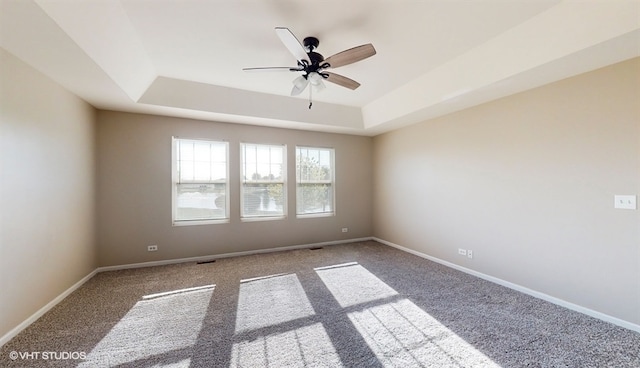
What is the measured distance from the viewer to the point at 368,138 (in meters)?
5.79

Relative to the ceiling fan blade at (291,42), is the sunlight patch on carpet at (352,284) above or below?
below

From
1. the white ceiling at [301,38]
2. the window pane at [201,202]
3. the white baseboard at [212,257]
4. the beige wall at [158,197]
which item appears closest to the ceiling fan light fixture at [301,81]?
the white ceiling at [301,38]

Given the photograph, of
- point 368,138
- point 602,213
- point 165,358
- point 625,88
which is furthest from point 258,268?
point 625,88

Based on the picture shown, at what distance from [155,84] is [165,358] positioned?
133 inches

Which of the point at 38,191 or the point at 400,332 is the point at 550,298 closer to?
the point at 400,332

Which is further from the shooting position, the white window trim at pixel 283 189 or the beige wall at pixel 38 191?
the white window trim at pixel 283 189

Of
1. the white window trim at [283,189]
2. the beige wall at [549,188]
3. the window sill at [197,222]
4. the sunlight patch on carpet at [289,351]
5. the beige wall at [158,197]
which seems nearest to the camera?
the sunlight patch on carpet at [289,351]

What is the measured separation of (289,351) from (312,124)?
3639mm

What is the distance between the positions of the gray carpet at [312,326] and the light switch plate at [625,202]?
Result: 1.13 meters

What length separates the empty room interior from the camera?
2041 mm

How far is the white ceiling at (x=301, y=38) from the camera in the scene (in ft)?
6.44

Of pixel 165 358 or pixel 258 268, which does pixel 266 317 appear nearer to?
pixel 165 358

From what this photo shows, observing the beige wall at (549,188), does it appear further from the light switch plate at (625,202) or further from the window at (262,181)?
the window at (262,181)

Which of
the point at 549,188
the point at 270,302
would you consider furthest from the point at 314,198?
the point at 549,188
